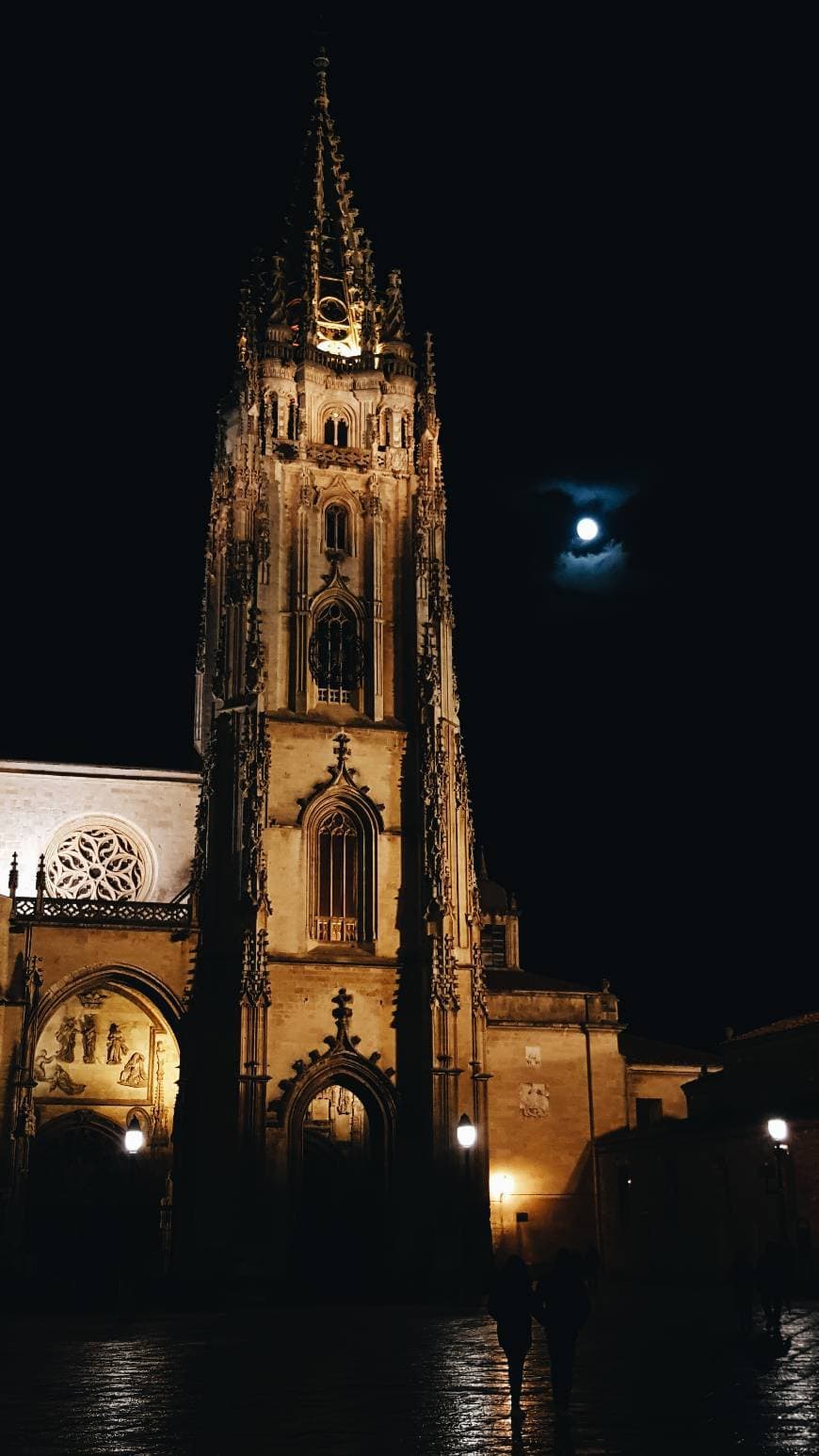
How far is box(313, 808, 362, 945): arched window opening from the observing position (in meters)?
39.7

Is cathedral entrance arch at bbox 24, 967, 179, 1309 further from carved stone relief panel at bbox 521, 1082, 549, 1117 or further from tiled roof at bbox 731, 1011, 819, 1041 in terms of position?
tiled roof at bbox 731, 1011, 819, 1041

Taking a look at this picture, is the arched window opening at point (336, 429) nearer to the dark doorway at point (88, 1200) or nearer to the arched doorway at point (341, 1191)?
the arched doorway at point (341, 1191)

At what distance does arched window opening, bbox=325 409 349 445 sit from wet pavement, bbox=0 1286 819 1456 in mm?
26020

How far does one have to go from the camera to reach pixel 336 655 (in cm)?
4234

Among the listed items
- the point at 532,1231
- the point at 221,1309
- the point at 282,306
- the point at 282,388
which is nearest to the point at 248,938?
the point at 221,1309

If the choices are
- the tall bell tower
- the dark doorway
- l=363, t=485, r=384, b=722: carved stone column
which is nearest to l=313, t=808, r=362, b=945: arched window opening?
the tall bell tower

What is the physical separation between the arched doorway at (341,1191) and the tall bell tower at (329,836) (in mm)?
78

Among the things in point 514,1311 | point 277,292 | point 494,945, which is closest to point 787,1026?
point 494,945

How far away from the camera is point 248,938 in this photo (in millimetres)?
37562

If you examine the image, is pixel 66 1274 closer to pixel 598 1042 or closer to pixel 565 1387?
pixel 598 1042

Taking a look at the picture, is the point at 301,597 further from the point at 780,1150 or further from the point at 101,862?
the point at 780,1150

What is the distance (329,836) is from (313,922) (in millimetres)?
2376

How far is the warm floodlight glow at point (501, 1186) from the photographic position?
145 feet

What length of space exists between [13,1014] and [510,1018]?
50.1 feet
